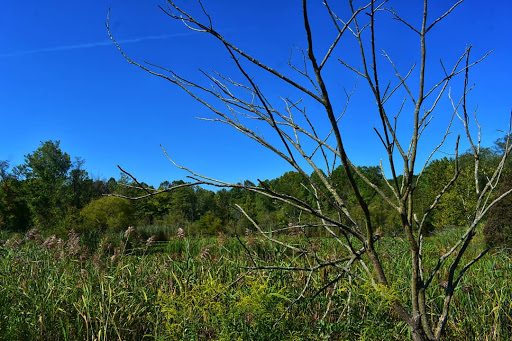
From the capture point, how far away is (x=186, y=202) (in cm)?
2723

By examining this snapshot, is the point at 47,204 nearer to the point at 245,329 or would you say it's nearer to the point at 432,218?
the point at 432,218

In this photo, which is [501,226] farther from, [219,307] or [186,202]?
[186,202]

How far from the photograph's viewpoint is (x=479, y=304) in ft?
9.88

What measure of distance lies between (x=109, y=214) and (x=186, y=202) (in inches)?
417

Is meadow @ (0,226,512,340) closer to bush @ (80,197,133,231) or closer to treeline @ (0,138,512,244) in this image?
treeline @ (0,138,512,244)

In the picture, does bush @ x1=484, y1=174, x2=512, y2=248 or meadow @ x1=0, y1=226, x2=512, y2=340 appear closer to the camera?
meadow @ x1=0, y1=226, x2=512, y2=340

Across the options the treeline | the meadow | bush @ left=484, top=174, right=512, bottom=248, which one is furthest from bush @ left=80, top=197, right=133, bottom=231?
bush @ left=484, top=174, right=512, bottom=248

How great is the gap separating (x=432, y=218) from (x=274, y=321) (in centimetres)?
2159

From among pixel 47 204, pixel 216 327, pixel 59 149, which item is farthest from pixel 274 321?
pixel 59 149

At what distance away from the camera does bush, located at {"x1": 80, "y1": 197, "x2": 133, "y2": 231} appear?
603 inches

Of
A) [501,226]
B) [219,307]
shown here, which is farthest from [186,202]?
[219,307]

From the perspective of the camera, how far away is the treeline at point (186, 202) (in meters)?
14.9

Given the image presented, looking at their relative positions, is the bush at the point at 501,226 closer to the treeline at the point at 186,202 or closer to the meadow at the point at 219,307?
the treeline at the point at 186,202

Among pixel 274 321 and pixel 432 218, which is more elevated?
pixel 432 218
